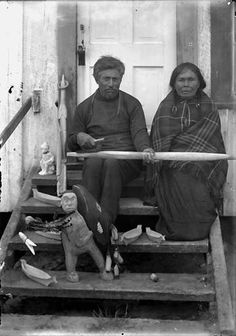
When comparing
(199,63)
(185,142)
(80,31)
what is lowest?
(185,142)

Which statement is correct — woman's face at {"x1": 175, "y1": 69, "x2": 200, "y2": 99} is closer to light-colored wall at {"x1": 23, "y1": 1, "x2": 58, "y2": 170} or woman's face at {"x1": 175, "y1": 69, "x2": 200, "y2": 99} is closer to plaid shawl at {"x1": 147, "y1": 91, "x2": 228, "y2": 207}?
plaid shawl at {"x1": 147, "y1": 91, "x2": 228, "y2": 207}

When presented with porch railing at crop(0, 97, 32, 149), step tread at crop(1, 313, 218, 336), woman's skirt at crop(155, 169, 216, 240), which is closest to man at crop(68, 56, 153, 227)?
woman's skirt at crop(155, 169, 216, 240)

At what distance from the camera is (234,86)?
15.6 ft

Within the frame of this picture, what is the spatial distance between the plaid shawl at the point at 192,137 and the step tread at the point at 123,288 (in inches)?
30.8

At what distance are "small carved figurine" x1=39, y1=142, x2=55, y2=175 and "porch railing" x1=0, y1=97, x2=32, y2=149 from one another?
14.5 inches

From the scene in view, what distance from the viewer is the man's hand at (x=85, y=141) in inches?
170

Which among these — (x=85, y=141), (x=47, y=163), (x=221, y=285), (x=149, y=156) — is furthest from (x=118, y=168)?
(x=221, y=285)

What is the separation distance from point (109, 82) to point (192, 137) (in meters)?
0.83

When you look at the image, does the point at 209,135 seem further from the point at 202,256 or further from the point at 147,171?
the point at 202,256

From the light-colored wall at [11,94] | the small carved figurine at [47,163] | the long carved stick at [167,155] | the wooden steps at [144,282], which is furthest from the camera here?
the light-colored wall at [11,94]

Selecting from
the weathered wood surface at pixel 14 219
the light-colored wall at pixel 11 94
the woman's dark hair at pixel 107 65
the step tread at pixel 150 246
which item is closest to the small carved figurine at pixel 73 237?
the step tread at pixel 150 246

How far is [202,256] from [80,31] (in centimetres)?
234

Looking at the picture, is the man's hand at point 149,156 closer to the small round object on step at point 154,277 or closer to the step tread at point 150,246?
the step tread at point 150,246

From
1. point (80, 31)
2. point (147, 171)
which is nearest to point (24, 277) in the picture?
point (147, 171)
